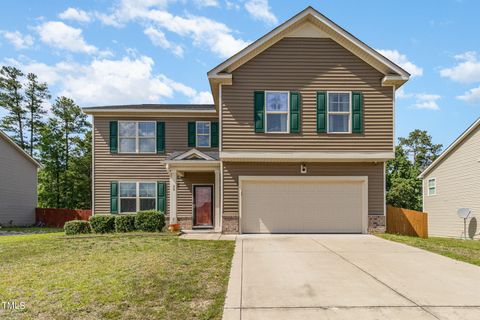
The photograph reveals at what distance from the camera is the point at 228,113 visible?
45.4 feet

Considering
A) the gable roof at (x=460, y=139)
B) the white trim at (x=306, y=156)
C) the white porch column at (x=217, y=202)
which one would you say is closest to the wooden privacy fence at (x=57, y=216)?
the white porch column at (x=217, y=202)

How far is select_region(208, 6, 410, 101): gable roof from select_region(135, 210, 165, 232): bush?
568 cm

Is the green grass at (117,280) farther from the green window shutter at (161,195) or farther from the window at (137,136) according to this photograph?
the window at (137,136)

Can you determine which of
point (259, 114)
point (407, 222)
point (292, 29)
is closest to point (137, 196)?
point (259, 114)

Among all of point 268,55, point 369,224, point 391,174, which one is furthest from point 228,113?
point 391,174

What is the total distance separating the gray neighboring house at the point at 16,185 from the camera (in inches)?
872

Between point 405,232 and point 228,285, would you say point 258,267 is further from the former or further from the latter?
point 405,232

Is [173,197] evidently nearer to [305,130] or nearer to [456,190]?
[305,130]

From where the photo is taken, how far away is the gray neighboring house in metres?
22.2

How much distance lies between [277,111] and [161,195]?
24.5 ft

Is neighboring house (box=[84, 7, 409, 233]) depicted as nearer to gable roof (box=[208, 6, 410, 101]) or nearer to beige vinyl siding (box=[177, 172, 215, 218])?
gable roof (box=[208, 6, 410, 101])

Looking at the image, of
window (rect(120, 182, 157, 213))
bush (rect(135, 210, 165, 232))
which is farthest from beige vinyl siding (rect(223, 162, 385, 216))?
window (rect(120, 182, 157, 213))

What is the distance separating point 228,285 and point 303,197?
830 centimetres

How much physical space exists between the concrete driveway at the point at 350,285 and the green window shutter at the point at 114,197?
32.1ft
